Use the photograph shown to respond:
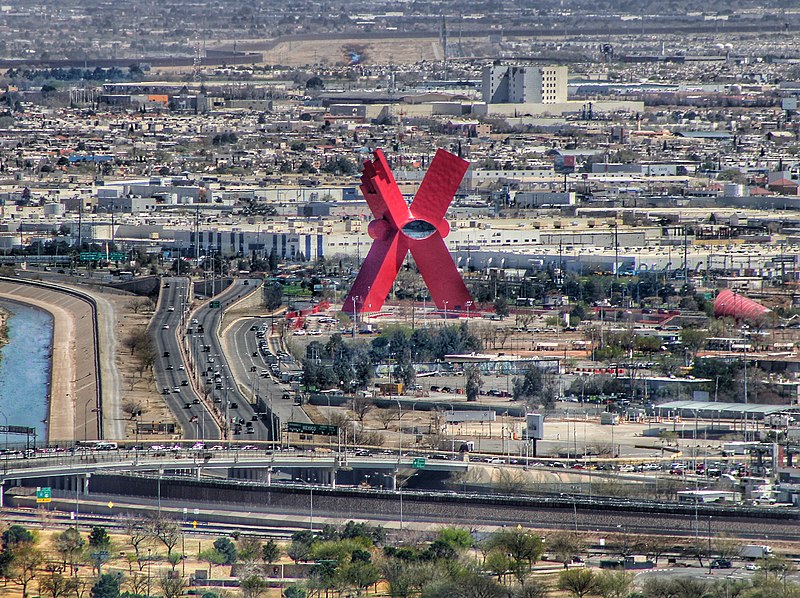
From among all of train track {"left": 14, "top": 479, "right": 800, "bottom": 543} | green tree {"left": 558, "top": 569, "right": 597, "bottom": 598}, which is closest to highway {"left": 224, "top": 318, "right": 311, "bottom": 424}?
train track {"left": 14, "top": 479, "right": 800, "bottom": 543}

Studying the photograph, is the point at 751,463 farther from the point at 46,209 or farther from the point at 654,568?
the point at 46,209

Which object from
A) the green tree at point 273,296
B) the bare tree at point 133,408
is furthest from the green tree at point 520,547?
the green tree at point 273,296

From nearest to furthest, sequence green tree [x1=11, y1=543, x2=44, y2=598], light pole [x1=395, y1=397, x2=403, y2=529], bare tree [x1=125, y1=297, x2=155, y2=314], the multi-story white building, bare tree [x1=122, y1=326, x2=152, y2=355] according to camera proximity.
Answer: green tree [x1=11, y1=543, x2=44, y2=598], light pole [x1=395, y1=397, x2=403, y2=529], bare tree [x1=122, y1=326, x2=152, y2=355], bare tree [x1=125, y1=297, x2=155, y2=314], the multi-story white building

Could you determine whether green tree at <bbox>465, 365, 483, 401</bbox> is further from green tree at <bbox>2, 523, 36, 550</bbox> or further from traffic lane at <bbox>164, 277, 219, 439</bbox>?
green tree at <bbox>2, 523, 36, 550</bbox>

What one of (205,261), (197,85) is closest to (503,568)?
(205,261)

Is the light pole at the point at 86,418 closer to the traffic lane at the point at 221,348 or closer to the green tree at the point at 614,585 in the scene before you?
the traffic lane at the point at 221,348

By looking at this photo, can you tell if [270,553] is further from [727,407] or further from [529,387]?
[529,387]
